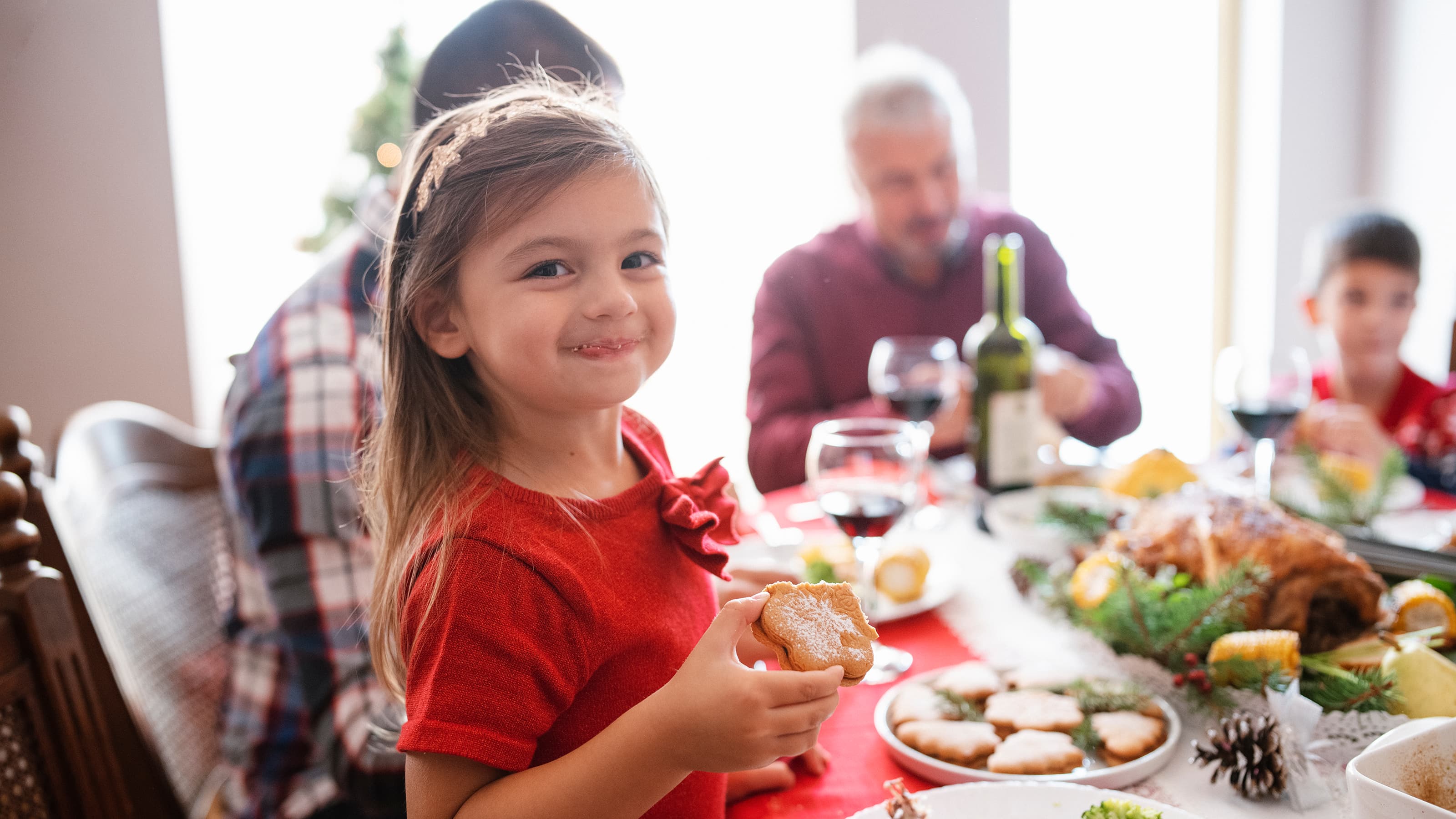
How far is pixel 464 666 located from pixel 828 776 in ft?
1.15

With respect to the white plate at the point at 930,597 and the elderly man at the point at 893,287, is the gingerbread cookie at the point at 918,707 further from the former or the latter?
the elderly man at the point at 893,287

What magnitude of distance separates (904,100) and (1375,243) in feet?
3.71

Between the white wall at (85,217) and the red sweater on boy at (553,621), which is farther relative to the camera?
the white wall at (85,217)

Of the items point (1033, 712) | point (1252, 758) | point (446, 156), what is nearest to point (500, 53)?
point (446, 156)

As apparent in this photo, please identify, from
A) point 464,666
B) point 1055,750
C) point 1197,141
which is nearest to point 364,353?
point 464,666

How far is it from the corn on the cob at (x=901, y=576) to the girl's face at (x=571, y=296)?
1.81 ft

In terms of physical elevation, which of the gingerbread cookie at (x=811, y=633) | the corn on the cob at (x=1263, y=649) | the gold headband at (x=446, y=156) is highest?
the gold headband at (x=446, y=156)

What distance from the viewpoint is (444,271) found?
692 millimetres

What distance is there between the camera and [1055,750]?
72 cm

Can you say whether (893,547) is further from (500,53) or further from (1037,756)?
(500,53)

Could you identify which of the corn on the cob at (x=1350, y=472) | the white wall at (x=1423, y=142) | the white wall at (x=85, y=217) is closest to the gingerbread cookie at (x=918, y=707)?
the corn on the cob at (x=1350, y=472)

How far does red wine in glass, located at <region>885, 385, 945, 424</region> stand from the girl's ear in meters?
1.15

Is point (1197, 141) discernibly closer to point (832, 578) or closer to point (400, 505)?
point (832, 578)

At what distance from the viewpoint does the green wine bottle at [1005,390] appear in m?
1.57
